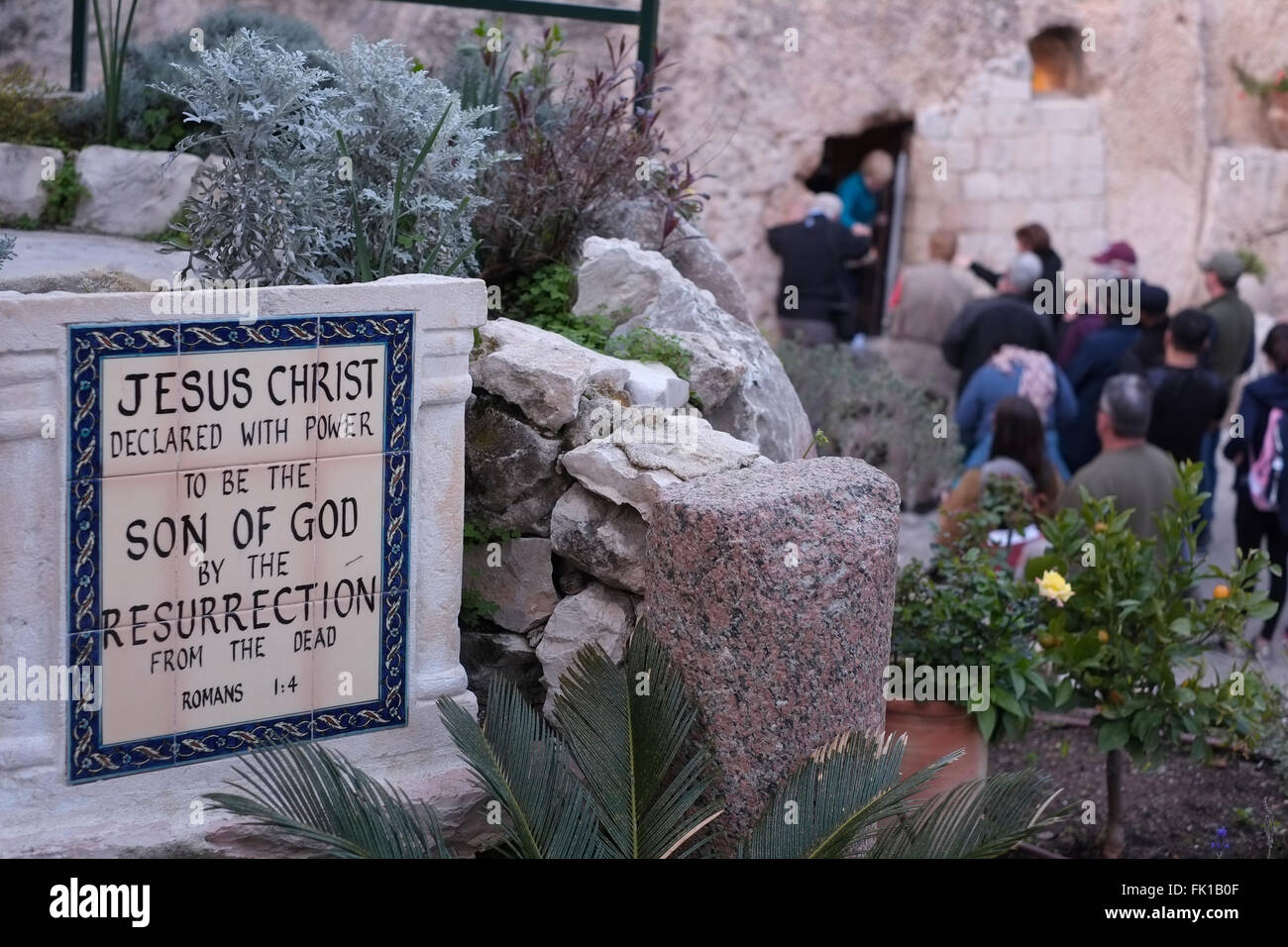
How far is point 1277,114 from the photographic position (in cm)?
1370

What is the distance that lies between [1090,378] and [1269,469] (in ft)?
4.56

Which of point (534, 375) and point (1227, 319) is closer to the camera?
point (534, 375)

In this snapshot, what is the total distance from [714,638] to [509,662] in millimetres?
936

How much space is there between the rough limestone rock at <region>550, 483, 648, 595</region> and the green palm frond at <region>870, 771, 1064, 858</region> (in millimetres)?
1023

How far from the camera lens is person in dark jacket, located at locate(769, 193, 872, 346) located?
9766 millimetres

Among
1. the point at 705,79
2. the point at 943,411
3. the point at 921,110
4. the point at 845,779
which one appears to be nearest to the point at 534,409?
the point at 845,779

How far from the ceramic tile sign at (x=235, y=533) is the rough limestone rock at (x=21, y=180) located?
2703mm

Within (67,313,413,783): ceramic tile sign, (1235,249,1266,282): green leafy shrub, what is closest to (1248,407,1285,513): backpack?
(67,313,413,783): ceramic tile sign

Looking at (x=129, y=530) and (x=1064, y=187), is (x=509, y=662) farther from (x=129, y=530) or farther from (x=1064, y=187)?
(x=1064, y=187)

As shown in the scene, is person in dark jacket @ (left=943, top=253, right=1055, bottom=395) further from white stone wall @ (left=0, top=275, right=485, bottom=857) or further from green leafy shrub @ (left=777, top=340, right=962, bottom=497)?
white stone wall @ (left=0, top=275, right=485, bottom=857)

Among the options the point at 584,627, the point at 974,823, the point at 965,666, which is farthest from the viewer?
the point at 965,666

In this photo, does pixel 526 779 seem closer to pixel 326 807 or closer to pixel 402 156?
pixel 326 807

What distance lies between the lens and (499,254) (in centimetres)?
526

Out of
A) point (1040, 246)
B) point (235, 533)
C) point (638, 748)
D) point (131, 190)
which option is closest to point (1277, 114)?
point (1040, 246)
